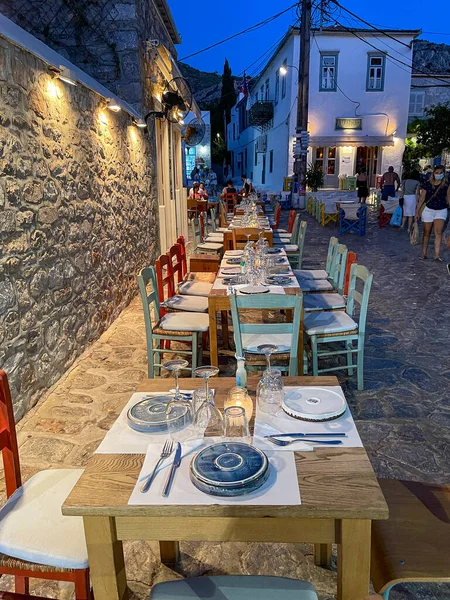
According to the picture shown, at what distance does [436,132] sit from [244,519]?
72.4ft

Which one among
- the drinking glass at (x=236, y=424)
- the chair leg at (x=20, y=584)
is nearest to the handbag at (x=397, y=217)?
the drinking glass at (x=236, y=424)

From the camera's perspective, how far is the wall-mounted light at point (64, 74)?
384 centimetres

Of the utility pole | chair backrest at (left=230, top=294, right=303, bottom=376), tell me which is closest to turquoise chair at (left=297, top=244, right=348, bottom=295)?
chair backrest at (left=230, top=294, right=303, bottom=376)

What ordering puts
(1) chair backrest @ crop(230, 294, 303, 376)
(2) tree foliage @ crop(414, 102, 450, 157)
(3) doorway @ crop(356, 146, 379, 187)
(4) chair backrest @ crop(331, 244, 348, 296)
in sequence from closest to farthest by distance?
(1) chair backrest @ crop(230, 294, 303, 376), (4) chair backrest @ crop(331, 244, 348, 296), (2) tree foliage @ crop(414, 102, 450, 157), (3) doorway @ crop(356, 146, 379, 187)

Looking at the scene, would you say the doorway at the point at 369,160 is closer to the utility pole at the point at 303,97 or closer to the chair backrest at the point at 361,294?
the utility pole at the point at 303,97

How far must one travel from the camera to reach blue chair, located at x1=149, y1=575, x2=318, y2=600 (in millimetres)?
1376

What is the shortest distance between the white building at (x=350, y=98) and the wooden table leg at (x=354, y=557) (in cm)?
2048

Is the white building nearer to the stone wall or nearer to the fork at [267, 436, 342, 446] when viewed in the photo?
the stone wall

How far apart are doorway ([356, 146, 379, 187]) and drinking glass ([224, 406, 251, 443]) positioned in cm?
2157

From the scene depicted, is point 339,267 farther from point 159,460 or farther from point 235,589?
point 235,589

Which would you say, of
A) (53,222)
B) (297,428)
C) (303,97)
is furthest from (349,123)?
(297,428)

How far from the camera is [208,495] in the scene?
136cm

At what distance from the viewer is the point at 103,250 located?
526 cm

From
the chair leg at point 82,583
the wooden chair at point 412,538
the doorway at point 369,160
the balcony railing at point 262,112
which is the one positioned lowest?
the chair leg at point 82,583
